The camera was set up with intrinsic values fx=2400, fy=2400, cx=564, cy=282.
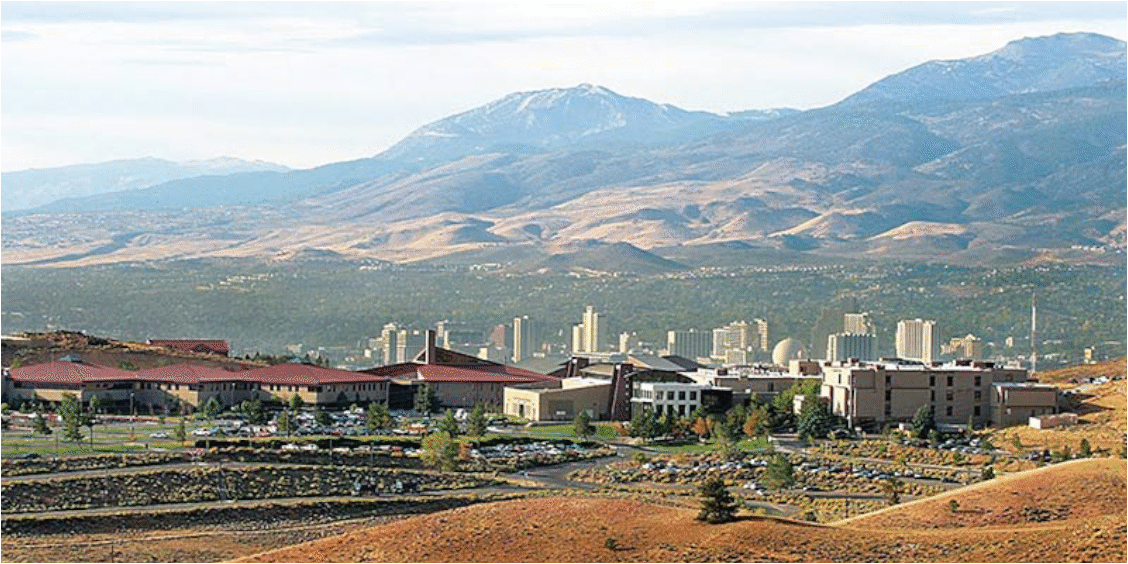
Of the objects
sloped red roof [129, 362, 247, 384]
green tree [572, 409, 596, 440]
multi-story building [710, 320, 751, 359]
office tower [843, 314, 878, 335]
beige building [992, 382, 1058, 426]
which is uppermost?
office tower [843, 314, 878, 335]

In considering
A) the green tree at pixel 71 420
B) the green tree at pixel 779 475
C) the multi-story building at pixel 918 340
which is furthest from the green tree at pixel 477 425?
the multi-story building at pixel 918 340

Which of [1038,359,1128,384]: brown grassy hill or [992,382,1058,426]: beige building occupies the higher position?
[1038,359,1128,384]: brown grassy hill

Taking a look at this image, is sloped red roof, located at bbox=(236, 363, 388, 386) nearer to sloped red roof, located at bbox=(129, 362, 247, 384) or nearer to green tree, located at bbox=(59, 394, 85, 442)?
sloped red roof, located at bbox=(129, 362, 247, 384)

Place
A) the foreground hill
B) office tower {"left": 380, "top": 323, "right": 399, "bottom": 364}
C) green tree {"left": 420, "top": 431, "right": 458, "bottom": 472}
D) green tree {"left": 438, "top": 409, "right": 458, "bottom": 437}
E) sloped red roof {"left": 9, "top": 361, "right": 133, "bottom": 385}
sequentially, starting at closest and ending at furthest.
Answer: the foreground hill → green tree {"left": 420, "top": 431, "right": 458, "bottom": 472} → green tree {"left": 438, "top": 409, "right": 458, "bottom": 437} → sloped red roof {"left": 9, "top": 361, "right": 133, "bottom": 385} → office tower {"left": 380, "top": 323, "right": 399, "bottom": 364}

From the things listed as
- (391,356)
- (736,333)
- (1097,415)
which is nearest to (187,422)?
(1097,415)

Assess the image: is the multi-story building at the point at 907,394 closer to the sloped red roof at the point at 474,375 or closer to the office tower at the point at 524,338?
the sloped red roof at the point at 474,375

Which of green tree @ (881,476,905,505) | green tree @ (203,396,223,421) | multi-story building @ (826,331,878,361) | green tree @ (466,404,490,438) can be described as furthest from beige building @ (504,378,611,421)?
multi-story building @ (826,331,878,361)
